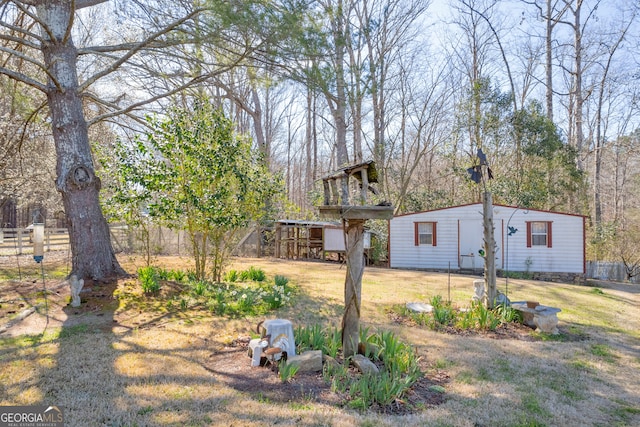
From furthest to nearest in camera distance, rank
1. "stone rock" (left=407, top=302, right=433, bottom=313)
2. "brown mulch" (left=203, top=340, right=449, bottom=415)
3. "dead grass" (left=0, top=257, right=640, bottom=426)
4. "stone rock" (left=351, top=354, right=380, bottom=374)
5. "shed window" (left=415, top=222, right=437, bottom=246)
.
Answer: "shed window" (left=415, top=222, right=437, bottom=246) → "stone rock" (left=407, top=302, right=433, bottom=313) → "stone rock" (left=351, top=354, right=380, bottom=374) → "brown mulch" (left=203, top=340, right=449, bottom=415) → "dead grass" (left=0, top=257, right=640, bottom=426)

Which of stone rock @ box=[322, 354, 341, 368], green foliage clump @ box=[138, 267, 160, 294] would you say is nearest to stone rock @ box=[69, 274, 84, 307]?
green foliage clump @ box=[138, 267, 160, 294]

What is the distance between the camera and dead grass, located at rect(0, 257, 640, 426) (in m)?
2.70

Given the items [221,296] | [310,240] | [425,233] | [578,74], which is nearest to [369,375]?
[221,296]

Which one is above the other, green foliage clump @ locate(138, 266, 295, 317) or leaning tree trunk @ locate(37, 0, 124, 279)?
leaning tree trunk @ locate(37, 0, 124, 279)

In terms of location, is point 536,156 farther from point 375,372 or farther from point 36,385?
point 36,385

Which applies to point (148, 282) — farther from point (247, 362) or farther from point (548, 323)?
point (548, 323)

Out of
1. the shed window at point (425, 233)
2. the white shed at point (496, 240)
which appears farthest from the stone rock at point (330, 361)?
the shed window at point (425, 233)

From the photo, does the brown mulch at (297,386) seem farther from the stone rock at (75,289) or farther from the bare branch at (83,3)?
the bare branch at (83,3)

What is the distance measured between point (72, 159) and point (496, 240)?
13.3m

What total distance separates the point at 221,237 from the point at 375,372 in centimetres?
482

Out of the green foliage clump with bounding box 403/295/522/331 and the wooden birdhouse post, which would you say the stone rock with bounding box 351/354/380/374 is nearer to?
the wooden birdhouse post

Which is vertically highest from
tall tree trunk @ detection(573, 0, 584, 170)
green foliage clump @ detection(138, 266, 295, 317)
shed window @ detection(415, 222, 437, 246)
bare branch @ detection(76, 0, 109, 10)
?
tall tree trunk @ detection(573, 0, 584, 170)

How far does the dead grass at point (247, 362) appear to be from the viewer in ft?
8.87

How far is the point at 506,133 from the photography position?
55.9 ft
